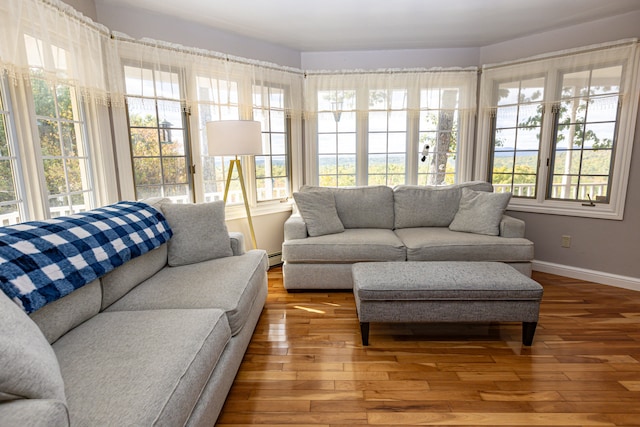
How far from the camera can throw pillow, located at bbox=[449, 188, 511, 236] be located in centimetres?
295

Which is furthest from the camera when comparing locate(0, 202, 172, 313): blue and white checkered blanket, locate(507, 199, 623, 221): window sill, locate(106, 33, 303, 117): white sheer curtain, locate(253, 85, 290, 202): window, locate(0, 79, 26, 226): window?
locate(253, 85, 290, 202): window

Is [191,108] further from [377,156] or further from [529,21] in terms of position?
[529,21]

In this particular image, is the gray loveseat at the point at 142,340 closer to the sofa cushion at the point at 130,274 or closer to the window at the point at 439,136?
the sofa cushion at the point at 130,274

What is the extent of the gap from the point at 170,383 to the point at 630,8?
13.7 feet

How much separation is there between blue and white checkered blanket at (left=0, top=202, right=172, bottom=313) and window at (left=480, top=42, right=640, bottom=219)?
3.57 metres

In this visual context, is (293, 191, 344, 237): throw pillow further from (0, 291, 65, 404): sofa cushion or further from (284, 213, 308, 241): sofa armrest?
(0, 291, 65, 404): sofa cushion

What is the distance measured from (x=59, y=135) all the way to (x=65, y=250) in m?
1.26

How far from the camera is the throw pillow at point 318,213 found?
9.93 ft

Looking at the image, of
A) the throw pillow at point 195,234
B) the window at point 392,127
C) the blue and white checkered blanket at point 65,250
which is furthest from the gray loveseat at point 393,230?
the blue and white checkered blanket at point 65,250

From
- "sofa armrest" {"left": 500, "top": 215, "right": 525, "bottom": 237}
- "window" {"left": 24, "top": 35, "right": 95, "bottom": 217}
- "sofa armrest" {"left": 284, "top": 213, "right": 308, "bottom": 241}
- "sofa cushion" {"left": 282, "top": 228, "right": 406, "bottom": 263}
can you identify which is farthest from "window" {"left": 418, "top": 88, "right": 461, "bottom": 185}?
"window" {"left": 24, "top": 35, "right": 95, "bottom": 217}

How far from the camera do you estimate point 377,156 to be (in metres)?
3.88

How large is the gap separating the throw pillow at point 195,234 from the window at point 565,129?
3043 mm

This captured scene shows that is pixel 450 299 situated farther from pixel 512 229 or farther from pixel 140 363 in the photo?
pixel 140 363

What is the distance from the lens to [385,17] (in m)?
2.84
